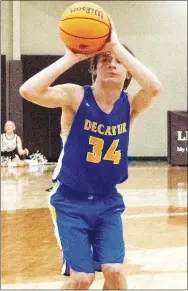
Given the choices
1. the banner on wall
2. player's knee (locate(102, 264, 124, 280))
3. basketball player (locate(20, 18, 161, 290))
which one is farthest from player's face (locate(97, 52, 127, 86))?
the banner on wall

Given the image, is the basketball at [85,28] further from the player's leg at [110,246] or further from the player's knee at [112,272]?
the player's knee at [112,272]

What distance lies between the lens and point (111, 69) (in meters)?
2.90

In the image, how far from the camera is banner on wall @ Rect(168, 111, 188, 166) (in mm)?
13688

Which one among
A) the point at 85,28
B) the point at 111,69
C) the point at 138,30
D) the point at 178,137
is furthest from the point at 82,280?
the point at 138,30

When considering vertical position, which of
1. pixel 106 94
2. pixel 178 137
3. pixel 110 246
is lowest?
pixel 178 137

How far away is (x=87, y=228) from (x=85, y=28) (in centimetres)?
99

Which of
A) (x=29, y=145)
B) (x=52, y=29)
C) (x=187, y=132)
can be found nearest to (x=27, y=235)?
(x=187, y=132)

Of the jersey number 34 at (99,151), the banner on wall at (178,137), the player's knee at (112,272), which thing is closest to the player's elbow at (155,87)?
the jersey number 34 at (99,151)

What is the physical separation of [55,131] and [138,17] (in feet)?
12.7

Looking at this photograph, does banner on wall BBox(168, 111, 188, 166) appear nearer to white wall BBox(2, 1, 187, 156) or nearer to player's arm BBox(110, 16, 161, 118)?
white wall BBox(2, 1, 187, 156)

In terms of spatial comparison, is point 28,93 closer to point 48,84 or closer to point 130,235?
point 48,84

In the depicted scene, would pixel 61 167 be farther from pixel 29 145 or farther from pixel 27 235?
pixel 29 145

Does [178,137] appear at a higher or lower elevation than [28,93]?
lower

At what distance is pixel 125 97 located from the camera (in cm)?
302
